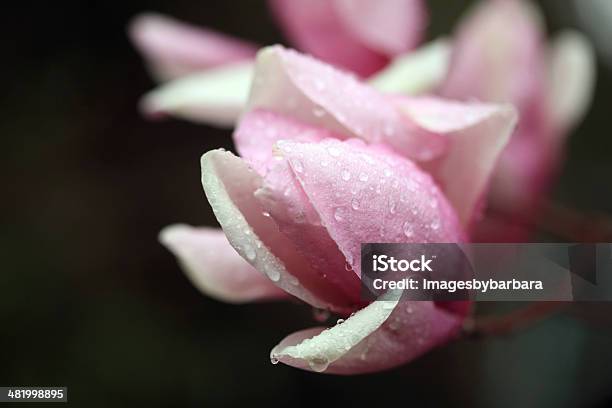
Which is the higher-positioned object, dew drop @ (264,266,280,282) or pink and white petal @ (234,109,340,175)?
pink and white petal @ (234,109,340,175)

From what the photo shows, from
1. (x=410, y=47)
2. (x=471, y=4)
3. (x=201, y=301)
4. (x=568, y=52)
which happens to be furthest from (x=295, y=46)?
(x=471, y=4)

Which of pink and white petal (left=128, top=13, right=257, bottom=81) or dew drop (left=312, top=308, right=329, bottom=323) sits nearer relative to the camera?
dew drop (left=312, top=308, right=329, bottom=323)

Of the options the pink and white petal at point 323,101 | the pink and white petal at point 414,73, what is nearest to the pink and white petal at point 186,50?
the pink and white petal at point 414,73

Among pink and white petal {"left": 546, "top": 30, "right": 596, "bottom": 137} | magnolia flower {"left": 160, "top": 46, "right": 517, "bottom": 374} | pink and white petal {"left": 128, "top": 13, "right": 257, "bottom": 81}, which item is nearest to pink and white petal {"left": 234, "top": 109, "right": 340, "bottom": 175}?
magnolia flower {"left": 160, "top": 46, "right": 517, "bottom": 374}

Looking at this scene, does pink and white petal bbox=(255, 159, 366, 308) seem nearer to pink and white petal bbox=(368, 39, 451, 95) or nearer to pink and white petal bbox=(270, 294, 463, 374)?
pink and white petal bbox=(270, 294, 463, 374)

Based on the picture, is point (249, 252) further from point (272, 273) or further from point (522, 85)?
point (522, 85)

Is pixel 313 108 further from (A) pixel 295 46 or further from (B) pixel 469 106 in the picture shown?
(A) pixel 295 46

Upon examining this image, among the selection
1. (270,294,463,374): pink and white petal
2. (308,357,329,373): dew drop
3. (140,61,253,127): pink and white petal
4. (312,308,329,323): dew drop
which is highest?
(140,61,253,127): pink and white petal

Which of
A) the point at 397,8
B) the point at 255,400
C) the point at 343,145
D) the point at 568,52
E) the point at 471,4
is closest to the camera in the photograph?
the point at 343,145
